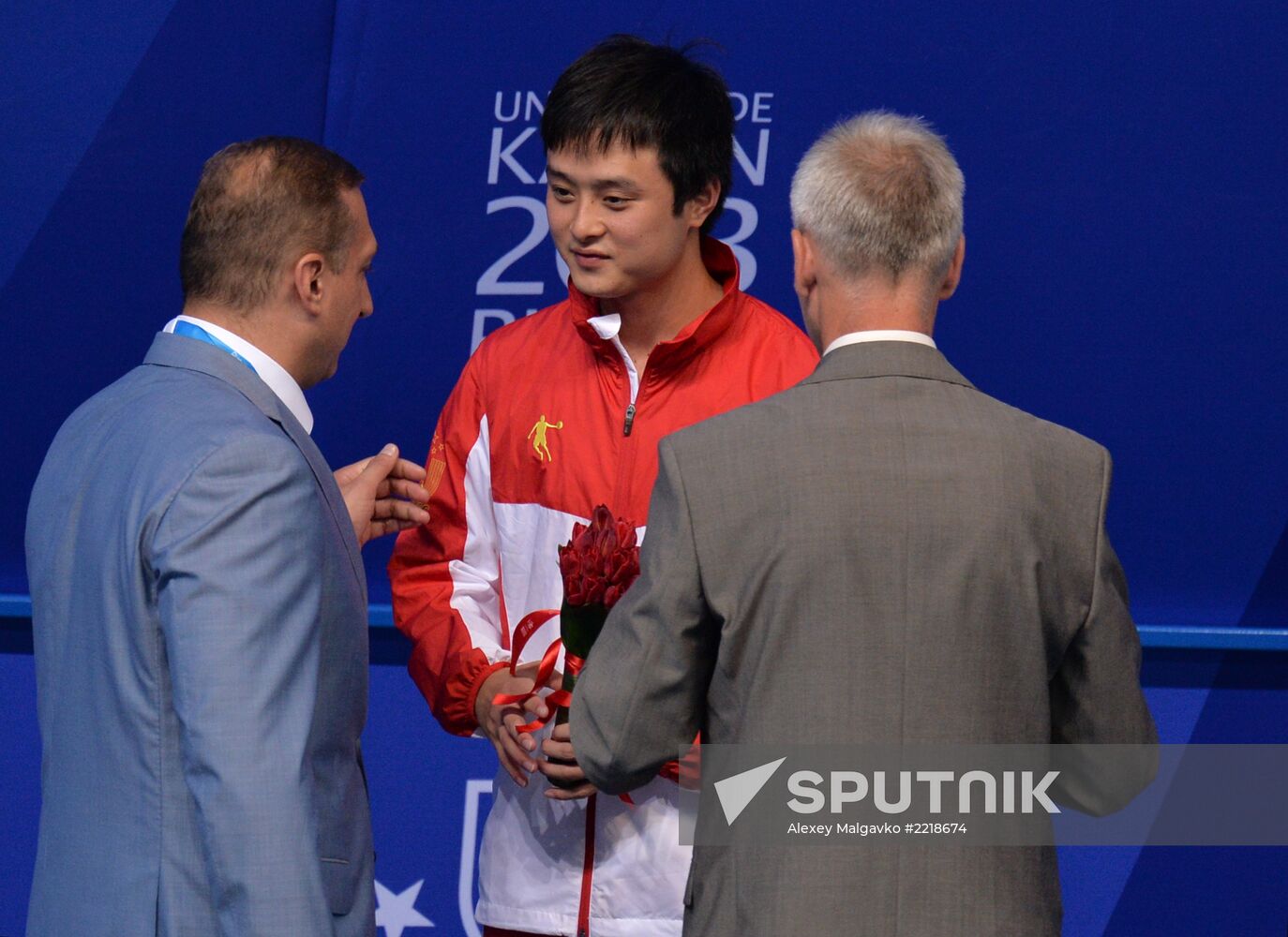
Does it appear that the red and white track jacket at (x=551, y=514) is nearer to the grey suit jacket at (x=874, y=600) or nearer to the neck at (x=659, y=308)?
the neck at (x=659, y=308)

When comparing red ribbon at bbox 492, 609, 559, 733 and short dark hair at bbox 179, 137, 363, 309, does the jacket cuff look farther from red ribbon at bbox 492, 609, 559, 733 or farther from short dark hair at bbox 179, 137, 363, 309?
short dark hair at bbox 179, 137, 363, 309

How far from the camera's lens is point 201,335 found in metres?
2.03

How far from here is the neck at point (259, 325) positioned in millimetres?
2053

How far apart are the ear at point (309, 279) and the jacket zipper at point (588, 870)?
873 millimetres

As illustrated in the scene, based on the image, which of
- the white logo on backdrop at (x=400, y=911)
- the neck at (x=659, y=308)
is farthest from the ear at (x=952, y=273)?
the white logo on backdrop at (x=400, y=911)

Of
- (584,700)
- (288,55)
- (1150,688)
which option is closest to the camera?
(584,700)

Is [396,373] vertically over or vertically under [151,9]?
under


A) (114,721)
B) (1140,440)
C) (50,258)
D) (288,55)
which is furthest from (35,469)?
(1140,440)

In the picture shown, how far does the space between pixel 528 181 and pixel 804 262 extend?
1.95 meters

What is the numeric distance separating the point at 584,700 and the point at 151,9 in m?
2.71

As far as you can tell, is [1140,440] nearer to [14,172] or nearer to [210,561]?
[210,561]

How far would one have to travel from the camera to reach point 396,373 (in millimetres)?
3859

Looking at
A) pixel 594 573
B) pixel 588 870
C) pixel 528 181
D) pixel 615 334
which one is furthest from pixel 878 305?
pixel 528 181

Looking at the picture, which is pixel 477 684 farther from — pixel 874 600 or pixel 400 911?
pixel 400 911
